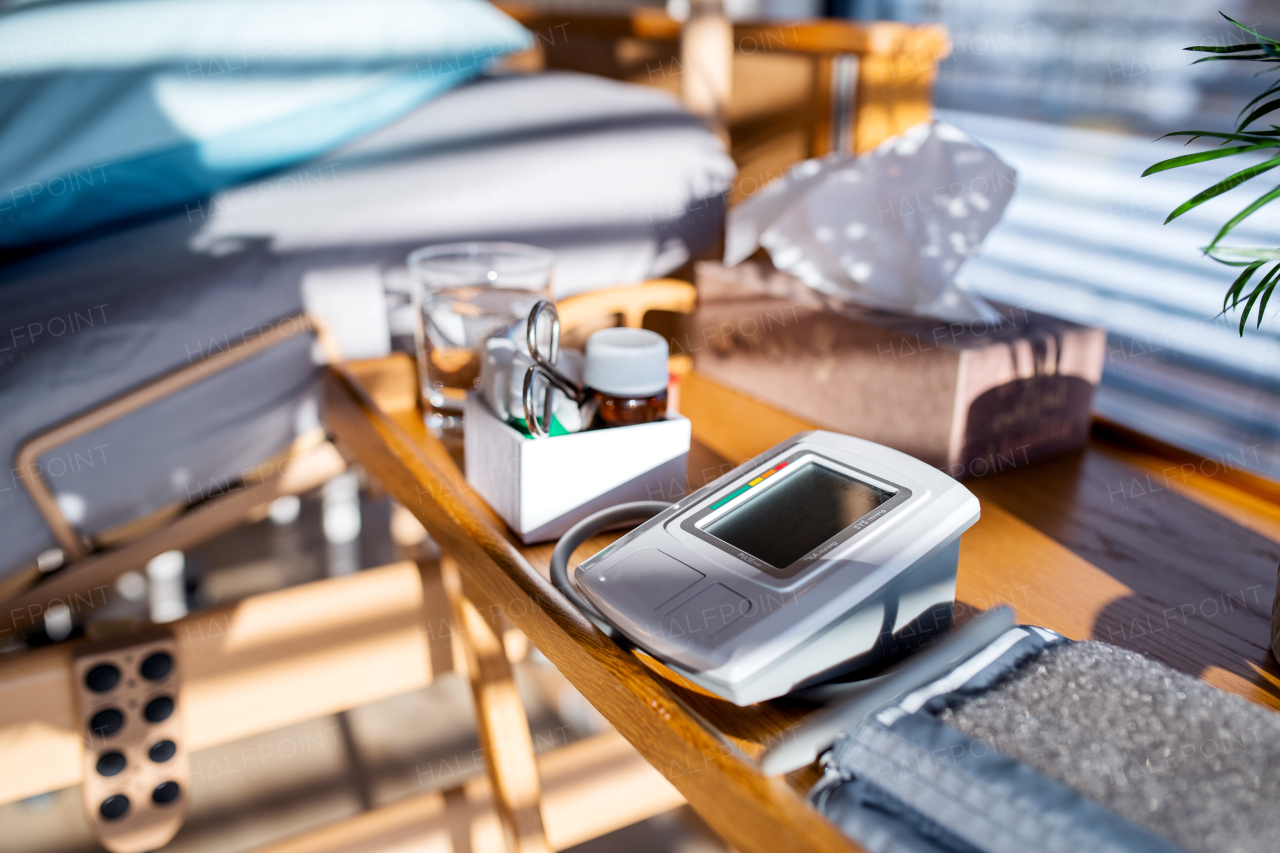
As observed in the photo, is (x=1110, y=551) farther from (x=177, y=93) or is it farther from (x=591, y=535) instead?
(x=177, y=93)

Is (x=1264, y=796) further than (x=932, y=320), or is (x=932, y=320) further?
(x=932, y=320)

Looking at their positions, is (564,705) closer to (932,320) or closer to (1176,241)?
(932,320)

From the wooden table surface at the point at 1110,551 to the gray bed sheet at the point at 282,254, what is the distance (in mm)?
133

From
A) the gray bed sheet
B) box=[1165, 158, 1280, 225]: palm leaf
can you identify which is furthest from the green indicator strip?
the gray bed sheet

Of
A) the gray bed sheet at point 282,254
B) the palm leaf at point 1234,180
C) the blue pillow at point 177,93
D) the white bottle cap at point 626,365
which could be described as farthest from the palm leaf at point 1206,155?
the blue pillow at point 177,93

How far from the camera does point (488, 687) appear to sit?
2.84 feet

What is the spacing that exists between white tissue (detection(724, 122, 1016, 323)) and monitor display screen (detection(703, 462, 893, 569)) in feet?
1.07

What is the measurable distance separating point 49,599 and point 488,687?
0.40m

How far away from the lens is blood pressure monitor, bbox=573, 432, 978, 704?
419mm

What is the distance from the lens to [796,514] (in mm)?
500

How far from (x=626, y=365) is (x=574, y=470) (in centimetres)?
8

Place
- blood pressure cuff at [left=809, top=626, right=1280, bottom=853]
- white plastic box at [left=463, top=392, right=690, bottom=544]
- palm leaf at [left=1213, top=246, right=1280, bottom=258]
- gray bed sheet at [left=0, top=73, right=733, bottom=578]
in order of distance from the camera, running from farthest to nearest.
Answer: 1. gray bed sheet at [left=0, top=73, right=733, bottom=578]
2. white plastic box at [left=463, top=392, right=690, bottom=544]
3. palm leaf at [left=1213, top=246, right=1280, bottom=258]
4. blood pressure cuff at [left=809, top=626, right=1280, bottom=853]

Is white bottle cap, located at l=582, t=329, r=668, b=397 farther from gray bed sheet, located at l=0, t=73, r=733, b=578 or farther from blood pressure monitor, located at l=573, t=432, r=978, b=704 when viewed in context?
gray bed sheet, located at l=0, t=73, r=733, b=578

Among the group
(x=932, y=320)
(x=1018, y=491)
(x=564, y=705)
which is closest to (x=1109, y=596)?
(x=1018, y=491)
